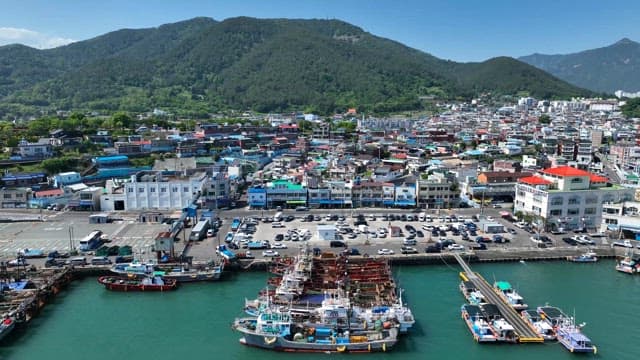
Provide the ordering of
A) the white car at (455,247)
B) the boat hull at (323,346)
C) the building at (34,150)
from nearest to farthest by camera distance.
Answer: the boat hull at (323,346) < the white car at (455,247) < the building at (34,150)

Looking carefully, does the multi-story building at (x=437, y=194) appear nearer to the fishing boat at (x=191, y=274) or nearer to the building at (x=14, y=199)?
the fishing boat at (x=191, y=274)

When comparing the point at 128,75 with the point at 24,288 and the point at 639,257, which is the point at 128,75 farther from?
the point at 639,257

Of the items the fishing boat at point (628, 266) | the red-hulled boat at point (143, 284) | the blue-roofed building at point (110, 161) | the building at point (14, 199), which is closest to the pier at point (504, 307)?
the fishing boat at point (628, 266)

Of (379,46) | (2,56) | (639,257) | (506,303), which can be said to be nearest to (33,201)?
(506,303)

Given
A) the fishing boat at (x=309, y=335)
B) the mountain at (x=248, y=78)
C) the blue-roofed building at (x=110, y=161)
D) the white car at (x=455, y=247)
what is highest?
the mountain at (x=248, y=78)

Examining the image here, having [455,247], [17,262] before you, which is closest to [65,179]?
[17,262]

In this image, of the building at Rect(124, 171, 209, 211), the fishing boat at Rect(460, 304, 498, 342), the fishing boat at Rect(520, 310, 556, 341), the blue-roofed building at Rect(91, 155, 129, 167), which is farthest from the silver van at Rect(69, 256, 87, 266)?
the blue-roofed building at Rect(91, 155, 129, 167)
